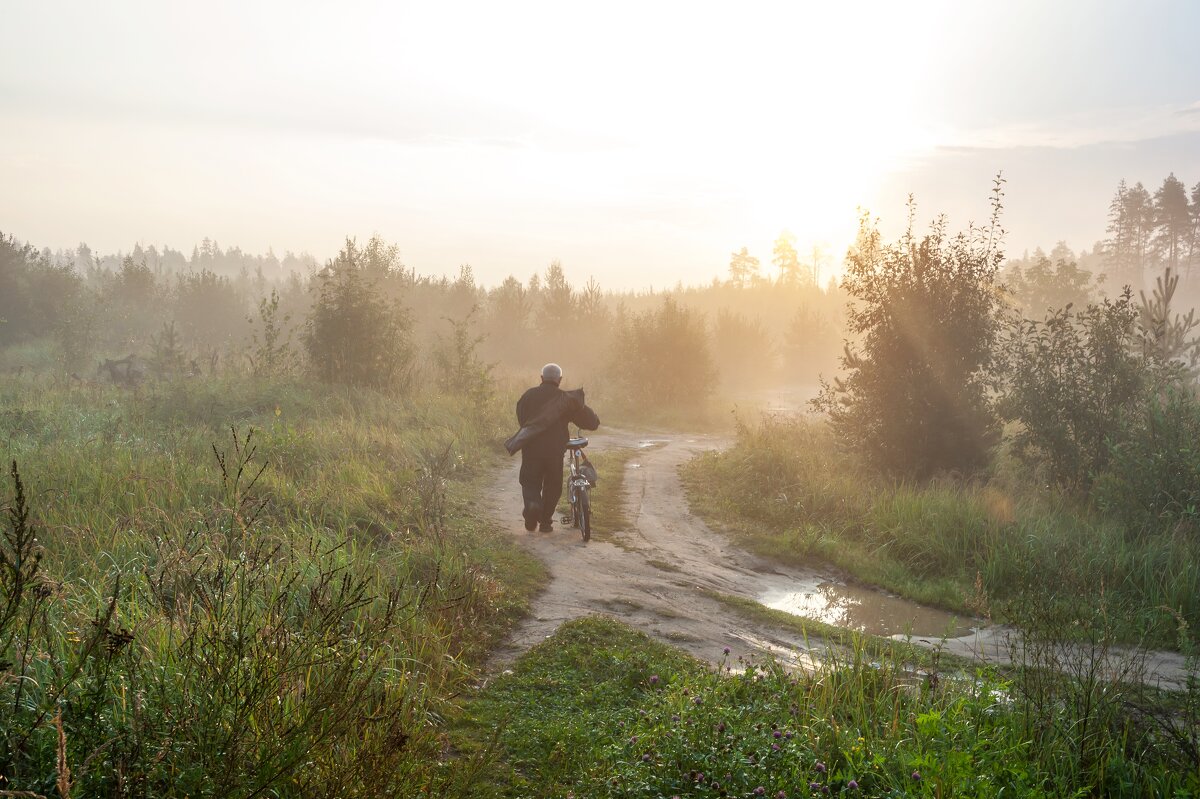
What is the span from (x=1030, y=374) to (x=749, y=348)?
3266 centimetres

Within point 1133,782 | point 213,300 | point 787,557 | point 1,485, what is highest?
point 213,300

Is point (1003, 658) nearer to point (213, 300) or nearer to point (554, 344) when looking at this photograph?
point (554, 344)

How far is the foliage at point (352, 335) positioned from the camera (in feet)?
69.8

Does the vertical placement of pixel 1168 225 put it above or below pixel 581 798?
above

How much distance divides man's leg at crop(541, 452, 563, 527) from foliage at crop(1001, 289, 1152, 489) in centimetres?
853

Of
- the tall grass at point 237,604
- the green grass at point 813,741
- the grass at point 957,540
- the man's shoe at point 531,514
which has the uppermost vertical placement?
the tall grass at point 237,604

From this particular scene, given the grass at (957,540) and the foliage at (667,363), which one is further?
the foliage at (667,363)

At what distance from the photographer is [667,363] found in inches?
1215

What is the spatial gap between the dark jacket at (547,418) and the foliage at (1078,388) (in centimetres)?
813

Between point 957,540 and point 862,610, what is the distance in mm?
2597

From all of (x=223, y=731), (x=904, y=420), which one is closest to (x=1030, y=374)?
(x=904, y=420)

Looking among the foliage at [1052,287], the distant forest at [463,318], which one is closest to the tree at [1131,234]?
the distant forest at [463,318]

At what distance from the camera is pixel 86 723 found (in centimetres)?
304

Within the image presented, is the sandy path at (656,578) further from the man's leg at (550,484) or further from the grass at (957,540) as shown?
the grass at (957,540)
